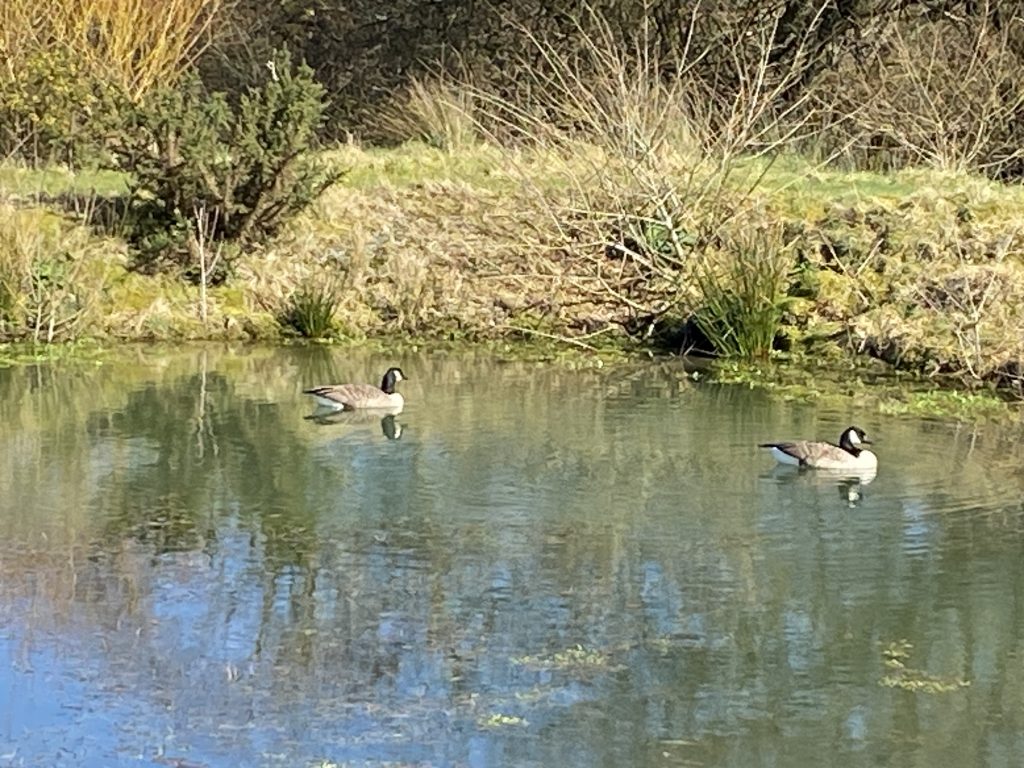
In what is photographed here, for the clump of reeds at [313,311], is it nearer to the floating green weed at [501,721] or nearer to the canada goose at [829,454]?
the canada goose at [829,454]

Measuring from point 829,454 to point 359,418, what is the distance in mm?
3403

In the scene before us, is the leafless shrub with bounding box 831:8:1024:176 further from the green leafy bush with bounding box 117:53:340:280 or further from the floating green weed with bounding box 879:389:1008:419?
the green leafy bush with bounding box 117:53:340:280

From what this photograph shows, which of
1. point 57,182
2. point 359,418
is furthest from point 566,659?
point 57,182

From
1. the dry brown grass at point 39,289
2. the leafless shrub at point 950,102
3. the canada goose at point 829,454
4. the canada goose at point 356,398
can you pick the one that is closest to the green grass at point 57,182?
the dry brown grass at point 39,289

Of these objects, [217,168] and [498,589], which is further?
[217,168]

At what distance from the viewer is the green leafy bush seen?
1662 centimetres

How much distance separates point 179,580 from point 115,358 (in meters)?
6.89

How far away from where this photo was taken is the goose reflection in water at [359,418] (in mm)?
12203

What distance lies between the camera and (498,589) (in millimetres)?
8383

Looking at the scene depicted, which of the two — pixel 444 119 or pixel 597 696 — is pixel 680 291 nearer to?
pixel 444 119

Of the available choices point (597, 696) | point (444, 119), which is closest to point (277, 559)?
point (597, 696)

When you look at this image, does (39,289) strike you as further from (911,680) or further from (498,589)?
(911,680)

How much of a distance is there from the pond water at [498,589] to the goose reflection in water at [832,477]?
3 cm

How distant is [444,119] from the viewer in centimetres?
2166
